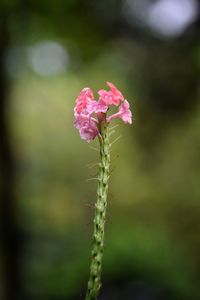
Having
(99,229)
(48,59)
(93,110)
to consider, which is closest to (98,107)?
(93,110)

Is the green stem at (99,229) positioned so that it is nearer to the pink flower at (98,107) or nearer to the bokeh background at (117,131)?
the pink flower at (98,107)

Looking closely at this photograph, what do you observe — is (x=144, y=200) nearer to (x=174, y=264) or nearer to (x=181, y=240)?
(x=181, y=240)

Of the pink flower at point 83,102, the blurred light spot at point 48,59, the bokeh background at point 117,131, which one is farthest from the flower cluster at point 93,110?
the blurred light spot at point 48,59

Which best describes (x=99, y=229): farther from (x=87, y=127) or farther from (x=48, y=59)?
(x=48, y=59)

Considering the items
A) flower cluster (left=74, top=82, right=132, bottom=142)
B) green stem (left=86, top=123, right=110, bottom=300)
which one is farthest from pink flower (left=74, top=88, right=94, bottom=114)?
green stem (left=86, top=123, right=110, bottom=300)

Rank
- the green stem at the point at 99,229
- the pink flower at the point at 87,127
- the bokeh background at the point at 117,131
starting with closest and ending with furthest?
the green stem at the point at 99,229 < the pink flower at the point at 87,127 < the bokeh background at the point at 117,131

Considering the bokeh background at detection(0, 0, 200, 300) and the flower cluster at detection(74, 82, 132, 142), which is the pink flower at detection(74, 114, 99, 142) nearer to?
the flower cluster at detection(74, 82, 132, 142)

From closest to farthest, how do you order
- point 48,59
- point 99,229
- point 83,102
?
point 99,229 → point 83,102 → point 48,59

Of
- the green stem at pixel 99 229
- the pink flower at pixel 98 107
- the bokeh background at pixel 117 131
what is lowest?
the green stem at pixel 99 229
